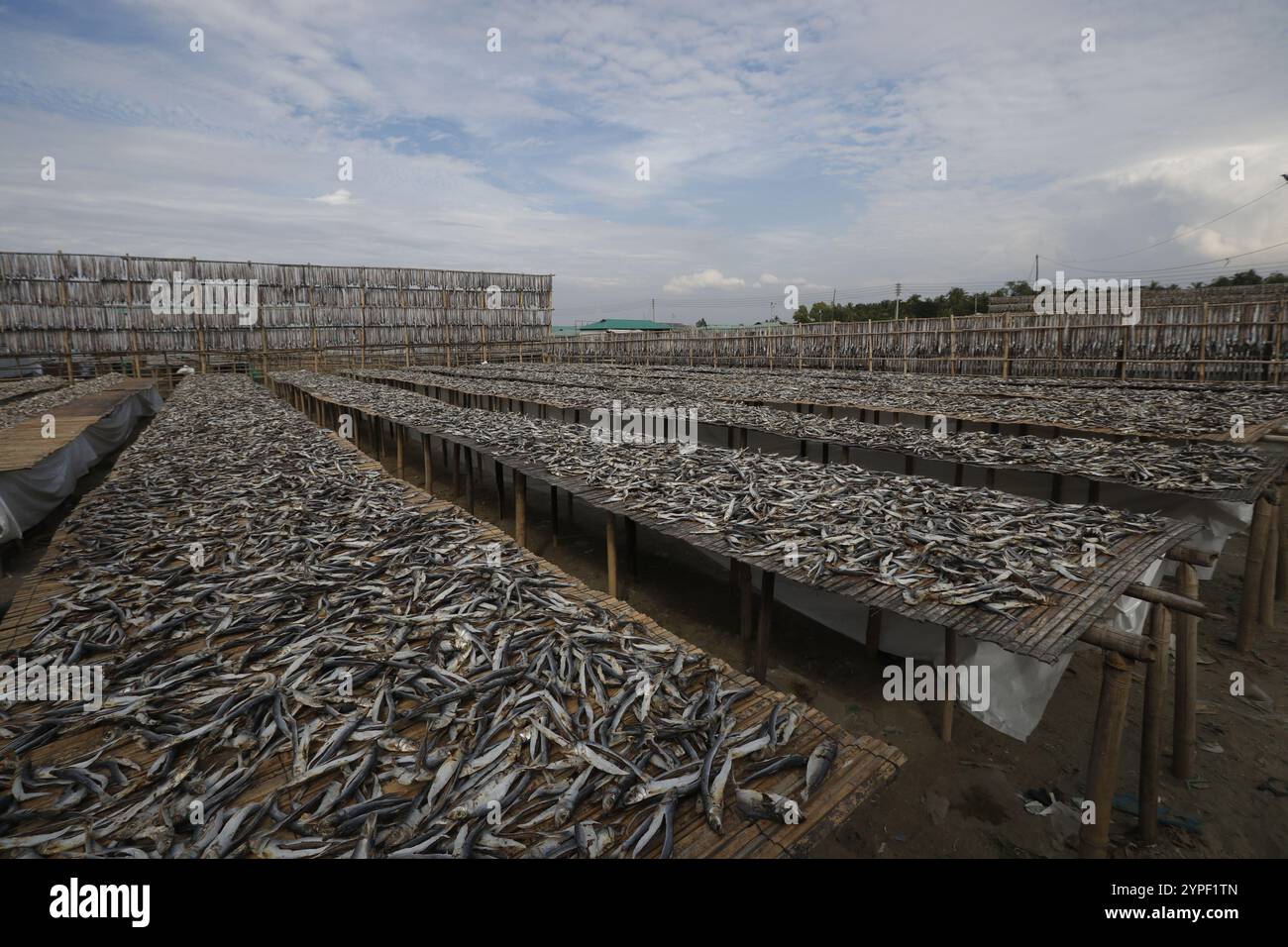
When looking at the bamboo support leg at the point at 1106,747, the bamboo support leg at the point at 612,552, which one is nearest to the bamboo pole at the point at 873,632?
the bamboo support leg at the point at 1106,747

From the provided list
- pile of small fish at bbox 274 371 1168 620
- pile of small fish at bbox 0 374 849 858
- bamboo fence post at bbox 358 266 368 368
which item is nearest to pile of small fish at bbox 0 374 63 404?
bamboo fence post at bbox 358 266 368 368

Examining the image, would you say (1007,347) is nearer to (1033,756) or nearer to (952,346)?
(952,346)

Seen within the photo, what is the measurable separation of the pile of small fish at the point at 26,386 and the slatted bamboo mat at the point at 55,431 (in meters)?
3.53

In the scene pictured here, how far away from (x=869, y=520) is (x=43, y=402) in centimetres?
2128

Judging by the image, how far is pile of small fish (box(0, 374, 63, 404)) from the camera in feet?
62.6

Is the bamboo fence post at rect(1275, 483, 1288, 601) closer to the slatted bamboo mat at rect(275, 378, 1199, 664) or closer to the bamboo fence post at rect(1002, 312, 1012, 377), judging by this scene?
the slatted bamboo mat at rect(275, 378, 1199, 664)

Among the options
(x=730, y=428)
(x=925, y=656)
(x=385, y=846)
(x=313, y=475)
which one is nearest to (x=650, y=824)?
(x=385, y=846)

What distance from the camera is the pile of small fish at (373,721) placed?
2193mm

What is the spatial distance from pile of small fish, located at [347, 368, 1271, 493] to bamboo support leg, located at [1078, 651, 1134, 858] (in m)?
3.93

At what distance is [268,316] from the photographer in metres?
28.8

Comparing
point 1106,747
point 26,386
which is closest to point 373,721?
point 1106,747
